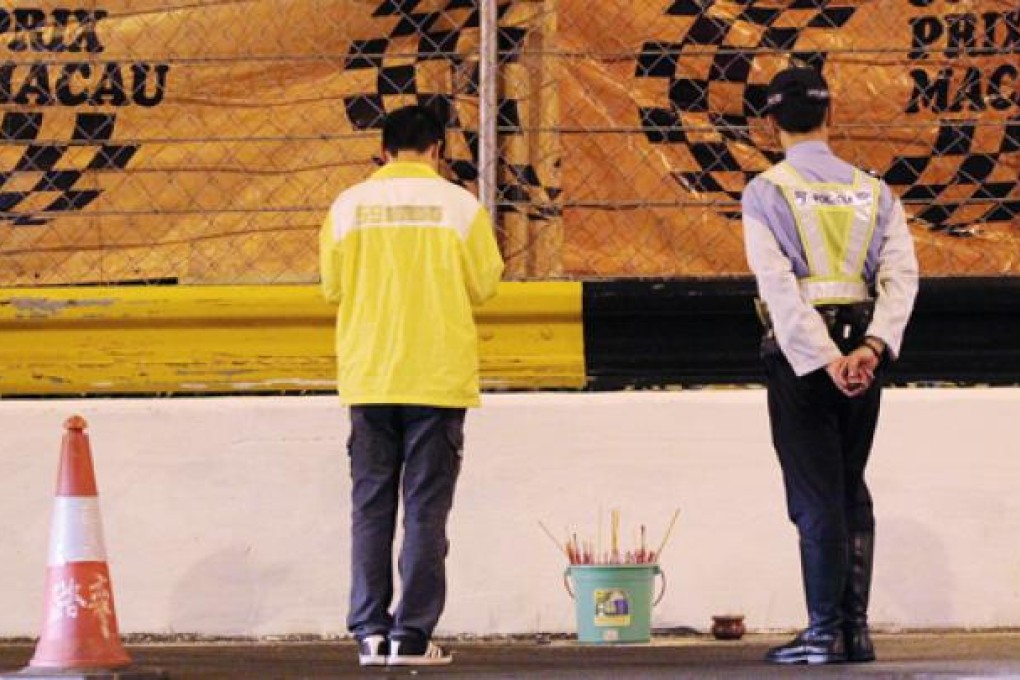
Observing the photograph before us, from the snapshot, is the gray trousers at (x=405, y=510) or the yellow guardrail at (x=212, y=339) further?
the yellow guardrail at (x=212, y=339)

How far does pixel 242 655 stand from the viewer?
27.2 ft

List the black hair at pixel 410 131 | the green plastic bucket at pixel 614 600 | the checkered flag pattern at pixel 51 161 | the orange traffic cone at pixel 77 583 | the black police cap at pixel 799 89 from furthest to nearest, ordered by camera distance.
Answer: the checkered flag pattern at pixel 51 161
the green plastic bucket at pixel 614 600
the black hair at pixel 410 131
the orange traffic cone at pixel 77 583
the black police cap at pixel 799 89

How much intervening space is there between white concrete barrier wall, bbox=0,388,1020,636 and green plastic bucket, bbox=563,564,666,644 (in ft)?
2.12

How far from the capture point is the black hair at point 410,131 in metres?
7.44

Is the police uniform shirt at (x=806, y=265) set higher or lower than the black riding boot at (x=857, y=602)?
higher

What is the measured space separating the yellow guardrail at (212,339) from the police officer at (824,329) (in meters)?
2.23

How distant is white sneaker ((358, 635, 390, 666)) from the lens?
7.35 meters

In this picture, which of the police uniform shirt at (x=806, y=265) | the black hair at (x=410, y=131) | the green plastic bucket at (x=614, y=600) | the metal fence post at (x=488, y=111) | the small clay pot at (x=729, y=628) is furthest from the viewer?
the metal fence post at (x=488, y=111)

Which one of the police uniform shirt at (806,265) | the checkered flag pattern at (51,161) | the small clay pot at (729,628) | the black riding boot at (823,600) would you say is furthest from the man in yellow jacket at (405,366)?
the checkered flag pattern at (51,161)

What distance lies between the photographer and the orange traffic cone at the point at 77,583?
7.27m

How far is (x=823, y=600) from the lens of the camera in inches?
275

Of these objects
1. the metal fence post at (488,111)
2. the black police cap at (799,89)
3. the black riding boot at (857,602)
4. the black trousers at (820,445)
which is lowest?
the black riding boot at (857,602)

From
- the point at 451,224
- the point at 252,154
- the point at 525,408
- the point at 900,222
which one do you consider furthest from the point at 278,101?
the point at 900,222

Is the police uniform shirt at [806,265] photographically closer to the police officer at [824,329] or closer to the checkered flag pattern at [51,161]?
the police officer at [824,329]
